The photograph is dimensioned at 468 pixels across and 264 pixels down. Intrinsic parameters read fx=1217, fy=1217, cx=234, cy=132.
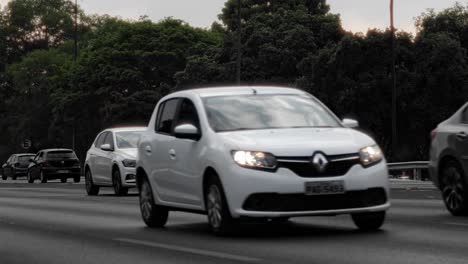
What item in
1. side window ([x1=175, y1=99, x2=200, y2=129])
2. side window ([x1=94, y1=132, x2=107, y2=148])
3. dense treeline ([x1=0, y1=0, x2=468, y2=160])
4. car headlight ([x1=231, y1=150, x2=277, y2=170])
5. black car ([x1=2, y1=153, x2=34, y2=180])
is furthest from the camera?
black car ([x1=2, y1=153, x2=34, y2=180])

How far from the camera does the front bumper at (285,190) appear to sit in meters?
11.9

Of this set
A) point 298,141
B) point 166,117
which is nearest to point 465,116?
point 166,117

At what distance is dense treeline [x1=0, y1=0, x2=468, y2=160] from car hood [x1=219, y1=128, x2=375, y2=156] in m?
42.3

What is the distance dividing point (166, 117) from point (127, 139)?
49.5ft

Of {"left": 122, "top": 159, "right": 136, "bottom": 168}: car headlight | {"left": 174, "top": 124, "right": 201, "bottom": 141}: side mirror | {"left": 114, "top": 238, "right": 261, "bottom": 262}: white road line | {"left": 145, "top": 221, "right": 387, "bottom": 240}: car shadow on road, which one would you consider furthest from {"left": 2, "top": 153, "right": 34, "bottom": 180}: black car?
{"left": 114, "top": 238, "right": 261, "bottom": 262}: white road line

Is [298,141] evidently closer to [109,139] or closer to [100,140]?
[109,139]

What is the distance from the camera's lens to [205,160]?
12.8 meters

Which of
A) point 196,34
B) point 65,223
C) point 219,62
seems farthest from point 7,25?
point 65,223

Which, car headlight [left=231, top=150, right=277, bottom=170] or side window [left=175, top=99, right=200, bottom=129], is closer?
car headlight [left=231, top=150, right=277, bottom=170]

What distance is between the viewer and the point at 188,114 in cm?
1398

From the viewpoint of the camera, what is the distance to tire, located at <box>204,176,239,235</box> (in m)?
12.4

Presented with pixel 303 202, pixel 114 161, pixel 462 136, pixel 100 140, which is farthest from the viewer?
pixel 100 140

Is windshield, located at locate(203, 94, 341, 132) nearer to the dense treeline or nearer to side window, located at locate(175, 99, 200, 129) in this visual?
side window, located at locate(175, 99, 200, 129)

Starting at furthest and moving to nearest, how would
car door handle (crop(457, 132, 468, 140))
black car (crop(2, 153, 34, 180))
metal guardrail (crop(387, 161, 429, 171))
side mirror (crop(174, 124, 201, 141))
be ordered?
black car (crop(2, 153, 34, 180)), metal guardrail (crop(387, 161, 429, 171)), car door handle (crop(457, 132, 468, 140)), side mirror (crop(174, 124, 201, 141))
